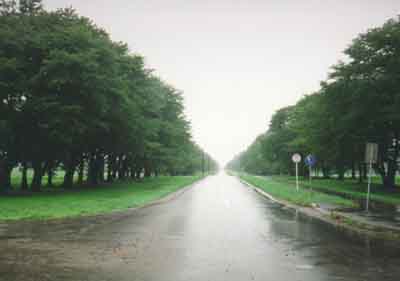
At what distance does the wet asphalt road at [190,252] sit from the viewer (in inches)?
246

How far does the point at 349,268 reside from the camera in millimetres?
6660

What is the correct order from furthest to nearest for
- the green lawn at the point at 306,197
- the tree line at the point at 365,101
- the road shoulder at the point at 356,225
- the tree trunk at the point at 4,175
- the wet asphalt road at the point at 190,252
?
1. the tree line at the point at 365,101
2. the tree trunk at the point at 4,175
3. the green lawn at the point at 306,197
4. the road shoulder at the point at 356,225
5. the wet asphalt road at the point at 190,252

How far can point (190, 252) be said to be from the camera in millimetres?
7879

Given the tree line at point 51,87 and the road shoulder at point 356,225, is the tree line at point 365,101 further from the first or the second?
the tree line at point 51,87

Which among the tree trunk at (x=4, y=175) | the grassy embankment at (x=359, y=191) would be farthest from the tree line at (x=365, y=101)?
the tree trunk at (x=4, y=175)

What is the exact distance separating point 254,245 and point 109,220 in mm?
6429

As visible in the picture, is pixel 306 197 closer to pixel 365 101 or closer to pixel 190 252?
pixel 365 101

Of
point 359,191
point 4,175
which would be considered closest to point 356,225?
point 359,191

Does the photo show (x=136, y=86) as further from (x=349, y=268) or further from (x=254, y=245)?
(x=349, y=268)

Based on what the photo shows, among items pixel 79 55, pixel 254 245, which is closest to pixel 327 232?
pixel 254 245

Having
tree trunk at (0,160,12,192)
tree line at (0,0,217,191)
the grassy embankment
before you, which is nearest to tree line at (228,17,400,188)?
the grassy embankment

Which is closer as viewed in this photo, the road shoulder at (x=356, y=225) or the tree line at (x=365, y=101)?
the road shoulder at (x=356, y=225)

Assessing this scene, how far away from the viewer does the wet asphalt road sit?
6250 mm

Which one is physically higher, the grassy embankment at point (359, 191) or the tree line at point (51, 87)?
the tree line at point (51, 87)
